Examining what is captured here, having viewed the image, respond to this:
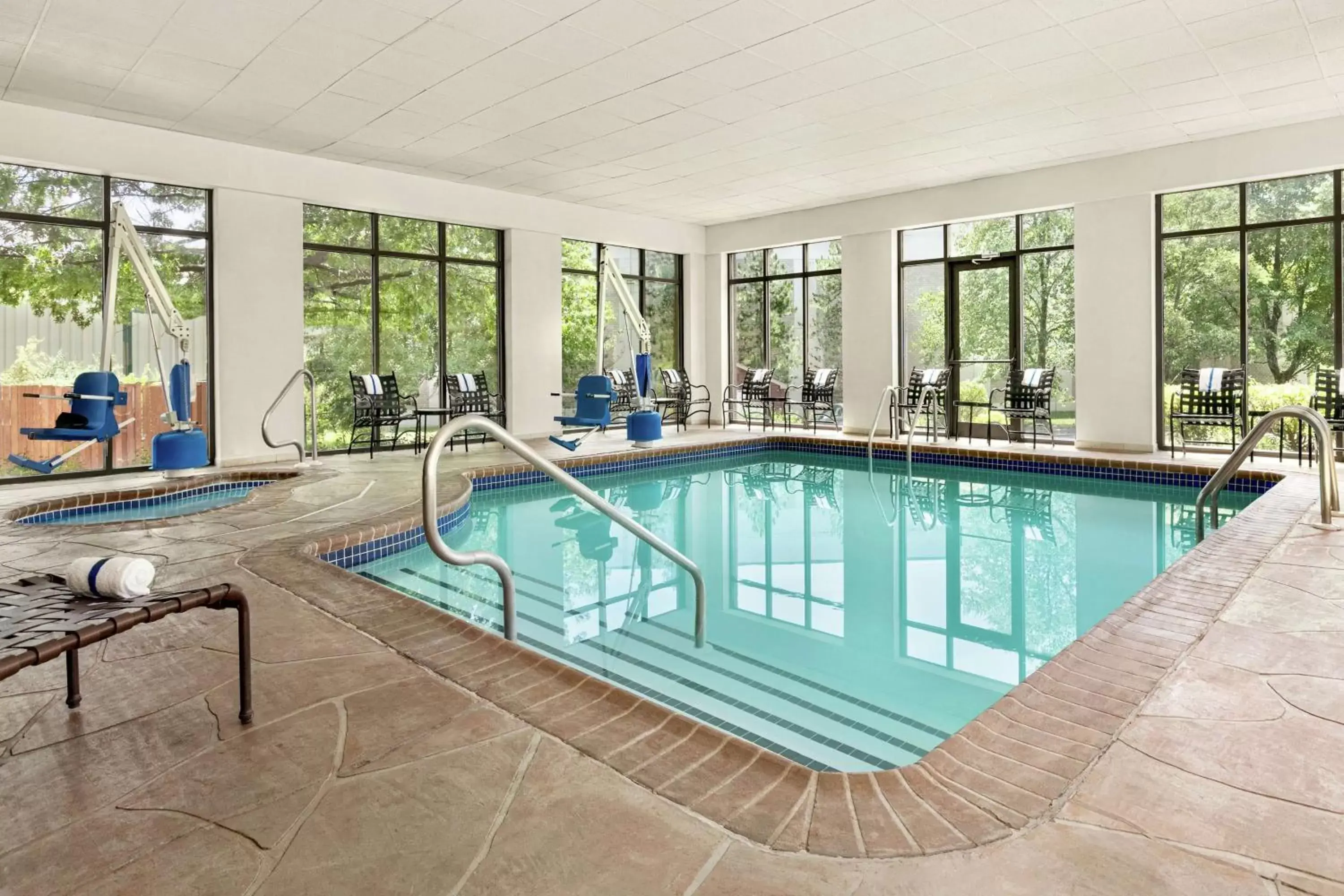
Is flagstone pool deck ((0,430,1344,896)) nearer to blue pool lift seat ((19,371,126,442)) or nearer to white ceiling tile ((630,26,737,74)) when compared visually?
white ceiling tile ((630,26,737,74))

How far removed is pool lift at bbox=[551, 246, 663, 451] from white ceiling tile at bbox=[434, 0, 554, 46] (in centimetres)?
361

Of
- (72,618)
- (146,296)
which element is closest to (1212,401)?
(72,618)

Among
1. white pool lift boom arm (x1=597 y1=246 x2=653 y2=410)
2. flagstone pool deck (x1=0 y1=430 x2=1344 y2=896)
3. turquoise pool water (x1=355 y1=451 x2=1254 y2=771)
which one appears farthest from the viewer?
white pool lift boom arm (x1=597 y1=246 x2=653 y2=410)

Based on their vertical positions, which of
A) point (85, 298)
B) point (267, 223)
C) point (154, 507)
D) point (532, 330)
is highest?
point (267, 223)

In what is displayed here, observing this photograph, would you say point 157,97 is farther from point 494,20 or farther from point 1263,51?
point 1263,51

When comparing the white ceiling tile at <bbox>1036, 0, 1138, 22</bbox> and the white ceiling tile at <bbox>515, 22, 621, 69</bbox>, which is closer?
the white ceiling tile at <bbox>1036, 0, 1138, 22</bbox>

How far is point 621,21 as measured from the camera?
5.23 metres

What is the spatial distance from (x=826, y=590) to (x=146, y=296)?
603 cm

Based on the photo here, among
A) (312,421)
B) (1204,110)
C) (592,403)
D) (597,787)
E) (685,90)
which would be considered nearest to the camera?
(597,787)

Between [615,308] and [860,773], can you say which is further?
[615,308]

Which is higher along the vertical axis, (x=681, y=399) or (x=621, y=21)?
(x=621, y=21)

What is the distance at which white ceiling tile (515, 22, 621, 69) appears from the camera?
5.42 meters

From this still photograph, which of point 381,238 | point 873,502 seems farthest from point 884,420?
point 381,238

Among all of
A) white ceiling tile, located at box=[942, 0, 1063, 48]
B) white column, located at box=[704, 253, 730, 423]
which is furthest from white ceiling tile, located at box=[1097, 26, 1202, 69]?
white column, located at box=[704, 253, 730, 423]
